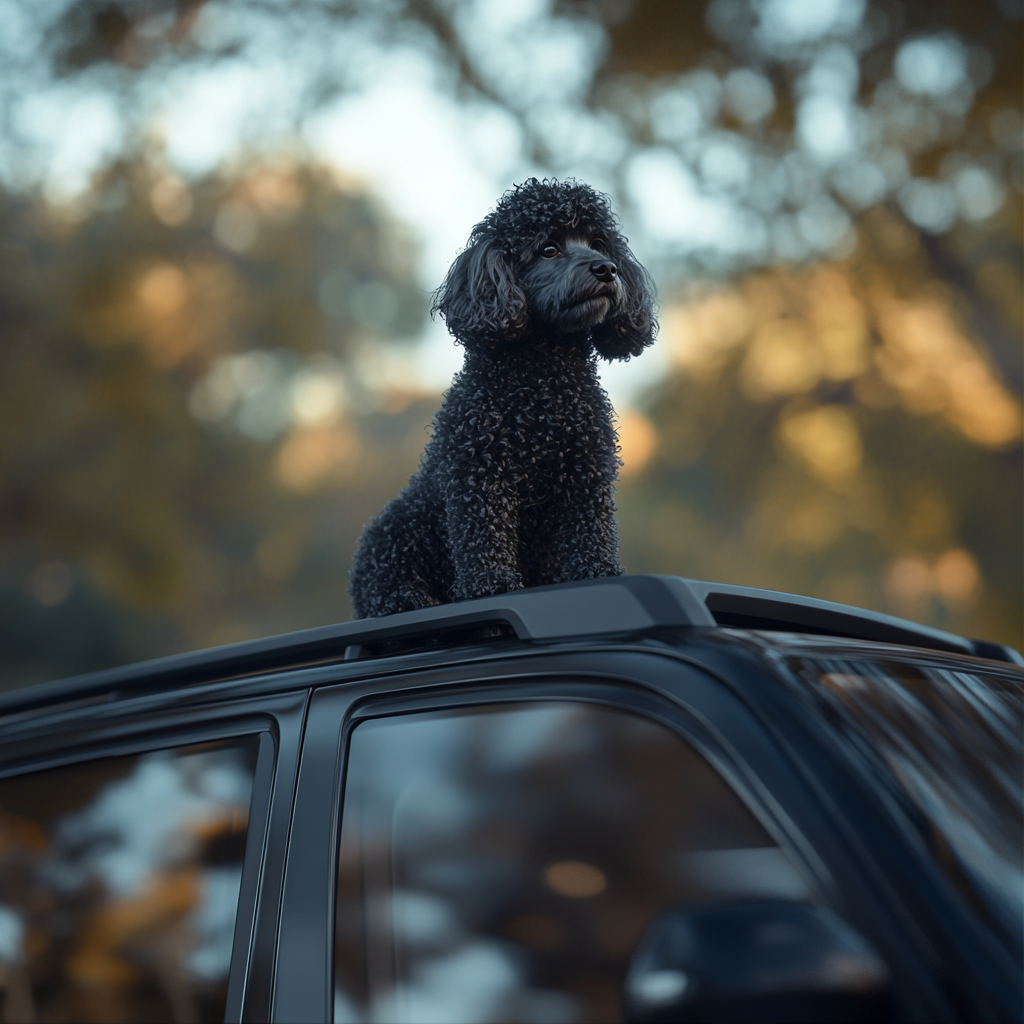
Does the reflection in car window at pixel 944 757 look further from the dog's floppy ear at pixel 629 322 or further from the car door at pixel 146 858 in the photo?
the dog's floppy ear at pixel 629 322

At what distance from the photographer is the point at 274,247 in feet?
56.9

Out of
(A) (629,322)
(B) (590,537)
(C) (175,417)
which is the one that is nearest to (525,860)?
(B) (590,537)

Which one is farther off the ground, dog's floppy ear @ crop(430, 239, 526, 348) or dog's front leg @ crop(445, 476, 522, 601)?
dog's floppy ear @ crop(430, 239, 526, 348)

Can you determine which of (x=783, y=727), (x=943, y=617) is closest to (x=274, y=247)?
(x=943, y=617)

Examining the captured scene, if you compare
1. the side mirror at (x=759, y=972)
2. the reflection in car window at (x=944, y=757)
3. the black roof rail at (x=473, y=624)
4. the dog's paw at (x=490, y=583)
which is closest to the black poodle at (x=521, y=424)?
the dog's paw at (x=490, y=583)

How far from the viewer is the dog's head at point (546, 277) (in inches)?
75.4

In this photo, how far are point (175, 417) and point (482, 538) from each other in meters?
15.4

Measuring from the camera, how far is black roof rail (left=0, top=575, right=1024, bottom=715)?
4.49ft

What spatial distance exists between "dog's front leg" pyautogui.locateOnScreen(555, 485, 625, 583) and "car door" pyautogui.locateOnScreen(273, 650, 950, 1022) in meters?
0.59

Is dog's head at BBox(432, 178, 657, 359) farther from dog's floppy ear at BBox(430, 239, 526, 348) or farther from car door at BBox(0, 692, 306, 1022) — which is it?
car door at BBox(0, 692, 306, 1022)

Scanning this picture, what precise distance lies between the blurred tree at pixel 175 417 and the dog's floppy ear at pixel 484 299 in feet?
48.1

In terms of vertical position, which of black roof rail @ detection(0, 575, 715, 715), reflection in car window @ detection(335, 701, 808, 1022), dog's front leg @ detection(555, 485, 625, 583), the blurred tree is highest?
the blurred tree

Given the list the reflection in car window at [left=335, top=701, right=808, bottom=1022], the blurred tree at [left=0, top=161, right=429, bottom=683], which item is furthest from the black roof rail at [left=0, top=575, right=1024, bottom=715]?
the blurred tree at [left=0, top=161, right=429, bottom=683]

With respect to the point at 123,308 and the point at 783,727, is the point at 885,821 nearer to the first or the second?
the point at 783,727
